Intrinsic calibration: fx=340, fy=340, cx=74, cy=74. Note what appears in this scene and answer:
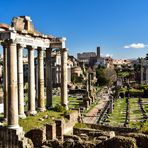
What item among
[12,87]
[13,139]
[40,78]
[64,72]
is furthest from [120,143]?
[64,72]

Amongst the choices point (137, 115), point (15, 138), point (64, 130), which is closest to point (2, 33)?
point (15, 138)

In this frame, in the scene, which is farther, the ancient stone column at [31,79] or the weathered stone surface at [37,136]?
the ancient stone column at [31,79]

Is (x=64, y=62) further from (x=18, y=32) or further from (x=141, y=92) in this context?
(x=141, y=92)

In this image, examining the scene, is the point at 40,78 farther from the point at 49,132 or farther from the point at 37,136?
the point at 37,136

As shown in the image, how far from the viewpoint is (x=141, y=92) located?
75.6 meters

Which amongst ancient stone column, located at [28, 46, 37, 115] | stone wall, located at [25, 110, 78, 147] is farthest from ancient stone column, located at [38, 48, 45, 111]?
stone wall, located at [25, 110, 78, 147]

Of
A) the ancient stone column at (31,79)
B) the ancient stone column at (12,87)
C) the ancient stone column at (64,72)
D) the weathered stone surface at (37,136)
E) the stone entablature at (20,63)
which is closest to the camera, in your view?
the ancient stone column at (12,87)

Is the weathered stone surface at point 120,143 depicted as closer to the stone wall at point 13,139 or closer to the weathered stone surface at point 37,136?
the weathered stone surface at point 37,136

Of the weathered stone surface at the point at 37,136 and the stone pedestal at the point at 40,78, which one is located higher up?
the stone pedestal at the point at 40,78

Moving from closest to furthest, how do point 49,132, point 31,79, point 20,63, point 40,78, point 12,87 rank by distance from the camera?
point 12,87 < point 49,132 < point 20,63 < point 31,79 < point 40,78

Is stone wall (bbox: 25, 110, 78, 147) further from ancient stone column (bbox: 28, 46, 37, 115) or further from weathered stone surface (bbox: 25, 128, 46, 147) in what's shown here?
ancient stone column (bbox: 28, 46, 37, 115)

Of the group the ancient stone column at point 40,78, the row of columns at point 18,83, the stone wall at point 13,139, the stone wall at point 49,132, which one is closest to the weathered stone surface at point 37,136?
the stone wall at point 49,132

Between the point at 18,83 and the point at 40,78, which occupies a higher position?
the point at 40,78

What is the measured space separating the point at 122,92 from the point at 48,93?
46062 millimetres
